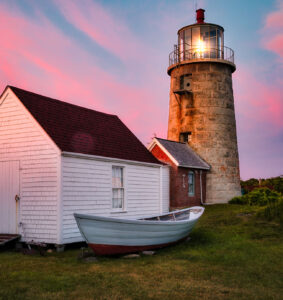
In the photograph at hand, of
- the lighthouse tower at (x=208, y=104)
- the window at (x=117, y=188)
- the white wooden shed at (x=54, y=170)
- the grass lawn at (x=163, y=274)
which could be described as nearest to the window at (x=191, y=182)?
the lighthouse tower at (x=208, y=104)

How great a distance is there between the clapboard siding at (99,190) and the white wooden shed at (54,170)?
0.11 feet

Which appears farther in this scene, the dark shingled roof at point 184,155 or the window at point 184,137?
the window at point 184,137

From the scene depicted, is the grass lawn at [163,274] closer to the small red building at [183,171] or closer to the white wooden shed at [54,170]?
the white wooden shed at [54,170]

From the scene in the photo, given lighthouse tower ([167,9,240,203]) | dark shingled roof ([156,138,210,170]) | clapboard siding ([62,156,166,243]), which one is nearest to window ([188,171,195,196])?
dark shingled roof ([156,138,210,170])

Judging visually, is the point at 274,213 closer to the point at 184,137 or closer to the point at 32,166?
the point at 32,166

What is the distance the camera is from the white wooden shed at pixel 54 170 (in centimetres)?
1309

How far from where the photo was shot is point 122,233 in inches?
432

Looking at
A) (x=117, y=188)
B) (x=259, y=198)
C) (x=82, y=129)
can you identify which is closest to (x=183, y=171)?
(x=259, y=198)

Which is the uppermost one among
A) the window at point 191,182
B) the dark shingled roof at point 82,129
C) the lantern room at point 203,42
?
the lantern room at point 203,42

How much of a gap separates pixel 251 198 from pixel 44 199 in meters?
19.0

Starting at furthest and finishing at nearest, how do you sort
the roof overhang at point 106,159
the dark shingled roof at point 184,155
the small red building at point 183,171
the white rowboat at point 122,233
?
the dark shingled roof at point 184,155
the small red building at point 183,171
the roof overhang at point 106,159
the white rowboat at point 122,233

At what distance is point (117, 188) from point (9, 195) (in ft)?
13.8

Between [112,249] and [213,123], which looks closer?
[112,249]

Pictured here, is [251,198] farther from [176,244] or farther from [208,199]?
[176,244]
